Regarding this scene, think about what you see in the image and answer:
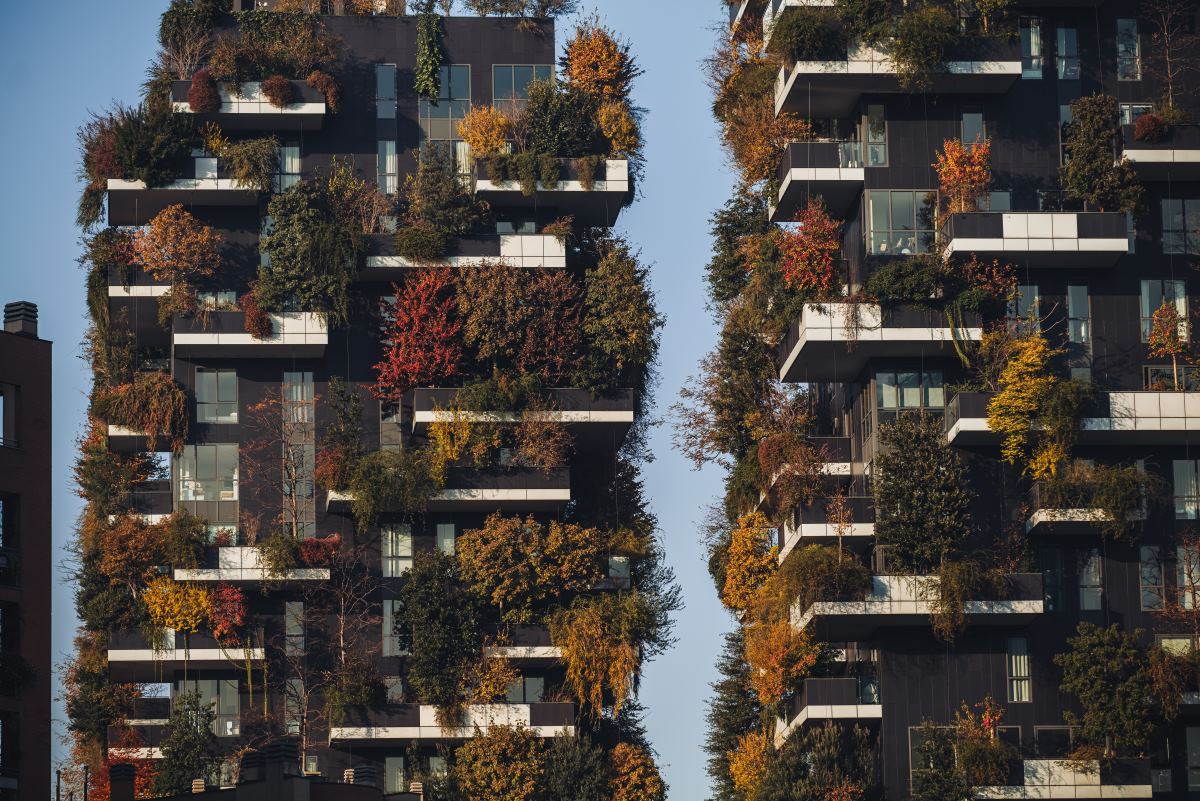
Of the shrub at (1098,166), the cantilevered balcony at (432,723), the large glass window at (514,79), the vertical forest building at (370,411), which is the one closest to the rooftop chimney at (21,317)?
the vertical forest building at (370,411)

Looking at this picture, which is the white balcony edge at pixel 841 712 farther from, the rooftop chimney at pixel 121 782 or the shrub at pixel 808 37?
the shrub at pixel 808 37

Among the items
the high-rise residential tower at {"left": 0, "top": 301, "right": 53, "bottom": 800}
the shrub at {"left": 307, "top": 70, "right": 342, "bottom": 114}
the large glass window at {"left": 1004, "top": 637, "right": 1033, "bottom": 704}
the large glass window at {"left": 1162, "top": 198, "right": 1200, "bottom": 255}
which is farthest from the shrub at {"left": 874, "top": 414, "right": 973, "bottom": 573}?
the high-rise residential tower at {"left": 0, "top": 301, "right": 53, "bottom": 800}

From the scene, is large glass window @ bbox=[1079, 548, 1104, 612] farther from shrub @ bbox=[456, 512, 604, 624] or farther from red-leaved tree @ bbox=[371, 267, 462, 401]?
red-leaved tree @ bbox=[371, 267, 462, 401]

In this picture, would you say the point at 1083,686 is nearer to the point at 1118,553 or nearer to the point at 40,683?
the point at 1118,553

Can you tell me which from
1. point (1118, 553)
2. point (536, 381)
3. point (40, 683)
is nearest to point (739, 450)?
point (536, 381)

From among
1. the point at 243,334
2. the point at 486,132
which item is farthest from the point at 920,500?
the point at 243,334

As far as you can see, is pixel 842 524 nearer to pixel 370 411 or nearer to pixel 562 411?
pixel 562 411
